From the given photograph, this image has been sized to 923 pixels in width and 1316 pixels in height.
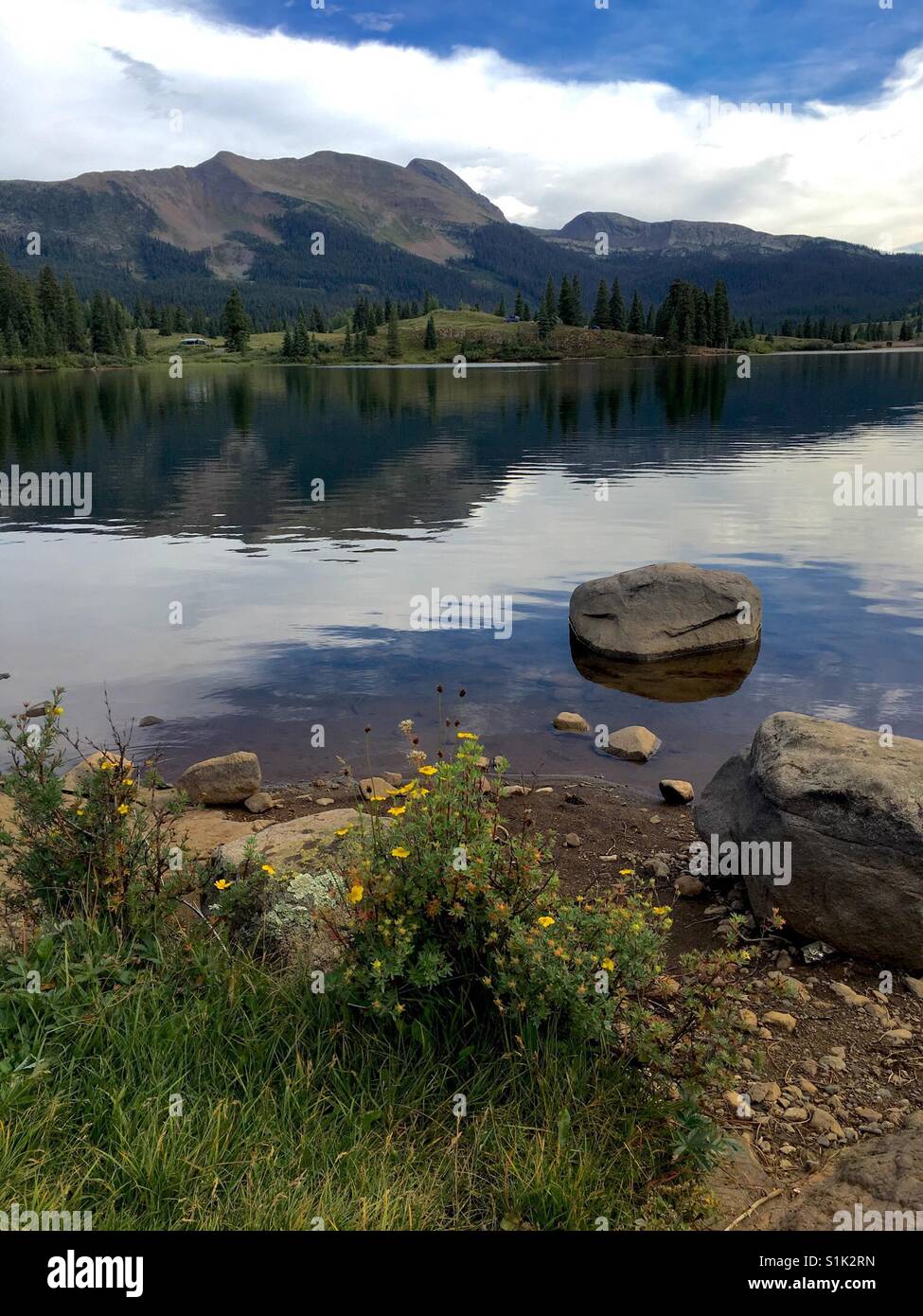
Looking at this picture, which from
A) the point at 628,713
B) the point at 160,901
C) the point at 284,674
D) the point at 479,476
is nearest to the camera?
the point at 160,901

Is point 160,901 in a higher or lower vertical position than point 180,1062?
higher

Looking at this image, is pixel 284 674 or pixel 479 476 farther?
pixel 479 476

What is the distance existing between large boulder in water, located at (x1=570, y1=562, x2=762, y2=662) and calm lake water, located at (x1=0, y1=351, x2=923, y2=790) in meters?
0.78

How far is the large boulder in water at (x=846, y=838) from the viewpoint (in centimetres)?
713

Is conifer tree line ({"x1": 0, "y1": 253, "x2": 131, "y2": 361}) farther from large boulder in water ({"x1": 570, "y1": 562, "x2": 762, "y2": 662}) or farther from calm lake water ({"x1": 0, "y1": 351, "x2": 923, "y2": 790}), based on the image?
large boulder in water ({"x1": 570, "y1": 562, "x2": 762, "y2": 662})

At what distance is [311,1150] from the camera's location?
482 cm

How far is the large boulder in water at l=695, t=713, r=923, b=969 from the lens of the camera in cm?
713

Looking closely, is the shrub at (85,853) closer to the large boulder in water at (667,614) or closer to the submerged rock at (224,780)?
the submerged rock at (224,780)

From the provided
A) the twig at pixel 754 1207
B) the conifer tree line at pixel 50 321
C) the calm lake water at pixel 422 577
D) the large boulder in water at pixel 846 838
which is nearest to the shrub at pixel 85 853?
the twig at pixel 754 1207

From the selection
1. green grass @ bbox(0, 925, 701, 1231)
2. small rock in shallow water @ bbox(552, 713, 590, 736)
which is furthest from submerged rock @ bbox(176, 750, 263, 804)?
green grass @ bbox(0, 925, 701, 1231)

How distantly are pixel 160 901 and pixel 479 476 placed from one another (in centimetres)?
3768

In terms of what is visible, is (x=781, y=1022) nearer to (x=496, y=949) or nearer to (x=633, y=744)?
(x=496, y=949)
